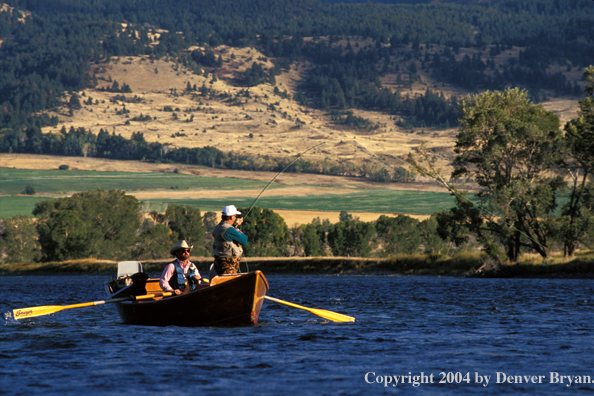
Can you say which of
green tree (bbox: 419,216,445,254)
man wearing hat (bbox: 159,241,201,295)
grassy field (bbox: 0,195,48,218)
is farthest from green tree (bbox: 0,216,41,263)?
man wearing hat (bbox: 159,241,201,295)

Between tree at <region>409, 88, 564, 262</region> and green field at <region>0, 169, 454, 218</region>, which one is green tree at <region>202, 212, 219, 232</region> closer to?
green field at <region>0, 169, 454, 218</region>

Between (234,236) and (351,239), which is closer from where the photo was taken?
(234,236)

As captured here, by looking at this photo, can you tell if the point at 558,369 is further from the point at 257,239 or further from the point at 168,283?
the point at 257,239

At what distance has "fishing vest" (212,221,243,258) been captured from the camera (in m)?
19.1

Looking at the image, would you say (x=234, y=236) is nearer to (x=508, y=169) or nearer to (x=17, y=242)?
(x=508, y=169)

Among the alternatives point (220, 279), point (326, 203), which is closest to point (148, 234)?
point (326, 203)

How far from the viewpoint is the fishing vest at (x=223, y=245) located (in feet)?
62.5

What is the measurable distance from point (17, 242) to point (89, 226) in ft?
56.6

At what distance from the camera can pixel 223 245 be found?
19.4m

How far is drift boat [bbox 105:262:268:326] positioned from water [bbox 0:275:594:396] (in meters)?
0.36

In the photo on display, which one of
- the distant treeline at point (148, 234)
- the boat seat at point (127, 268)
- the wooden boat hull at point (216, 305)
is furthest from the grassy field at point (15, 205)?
the wooden boat hull at point (216, 305)

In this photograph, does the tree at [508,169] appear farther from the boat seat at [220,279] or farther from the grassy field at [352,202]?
→ the grassy field at [352,202]

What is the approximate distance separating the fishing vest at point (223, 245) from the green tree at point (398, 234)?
10858 centimetres

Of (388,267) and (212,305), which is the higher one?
(212,305)
